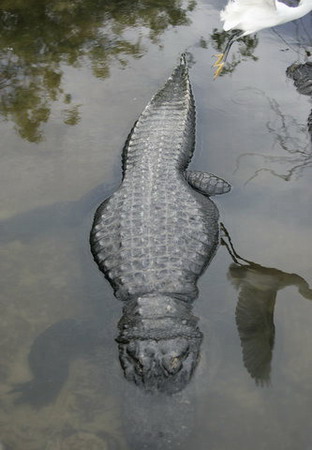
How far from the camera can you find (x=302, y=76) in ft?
21.4

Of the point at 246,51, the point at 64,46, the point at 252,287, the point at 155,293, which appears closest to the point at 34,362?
the point at 155,293

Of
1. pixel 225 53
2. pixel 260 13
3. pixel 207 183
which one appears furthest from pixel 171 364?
pixel 225 53

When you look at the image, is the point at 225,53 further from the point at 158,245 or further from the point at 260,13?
the point at 158,245

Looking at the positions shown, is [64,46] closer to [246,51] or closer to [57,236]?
[246,51]

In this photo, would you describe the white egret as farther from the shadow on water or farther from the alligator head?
the alligator head

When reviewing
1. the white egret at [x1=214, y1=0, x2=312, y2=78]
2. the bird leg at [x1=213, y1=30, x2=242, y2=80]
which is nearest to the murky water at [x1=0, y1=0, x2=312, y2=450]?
the bird leg at [x1=213, y1=30, x2=242, y2=80]

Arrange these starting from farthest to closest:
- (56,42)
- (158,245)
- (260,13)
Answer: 1. (56,42)
2. (260,13)
3. (158,245)

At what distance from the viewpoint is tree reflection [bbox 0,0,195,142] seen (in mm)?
6055

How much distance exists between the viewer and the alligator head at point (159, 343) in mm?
3242

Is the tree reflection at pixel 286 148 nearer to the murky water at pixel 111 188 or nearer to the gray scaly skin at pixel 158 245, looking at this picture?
the murky water at pixel 111 188

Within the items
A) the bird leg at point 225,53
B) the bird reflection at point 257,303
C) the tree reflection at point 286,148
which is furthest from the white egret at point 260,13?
the bird reflection at point 257,303

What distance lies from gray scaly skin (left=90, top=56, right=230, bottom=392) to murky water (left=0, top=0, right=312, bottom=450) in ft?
0.43

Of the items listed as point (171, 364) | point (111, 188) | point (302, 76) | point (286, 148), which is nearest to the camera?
point (171, 364)

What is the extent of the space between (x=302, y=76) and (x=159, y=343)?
14.8 feet
